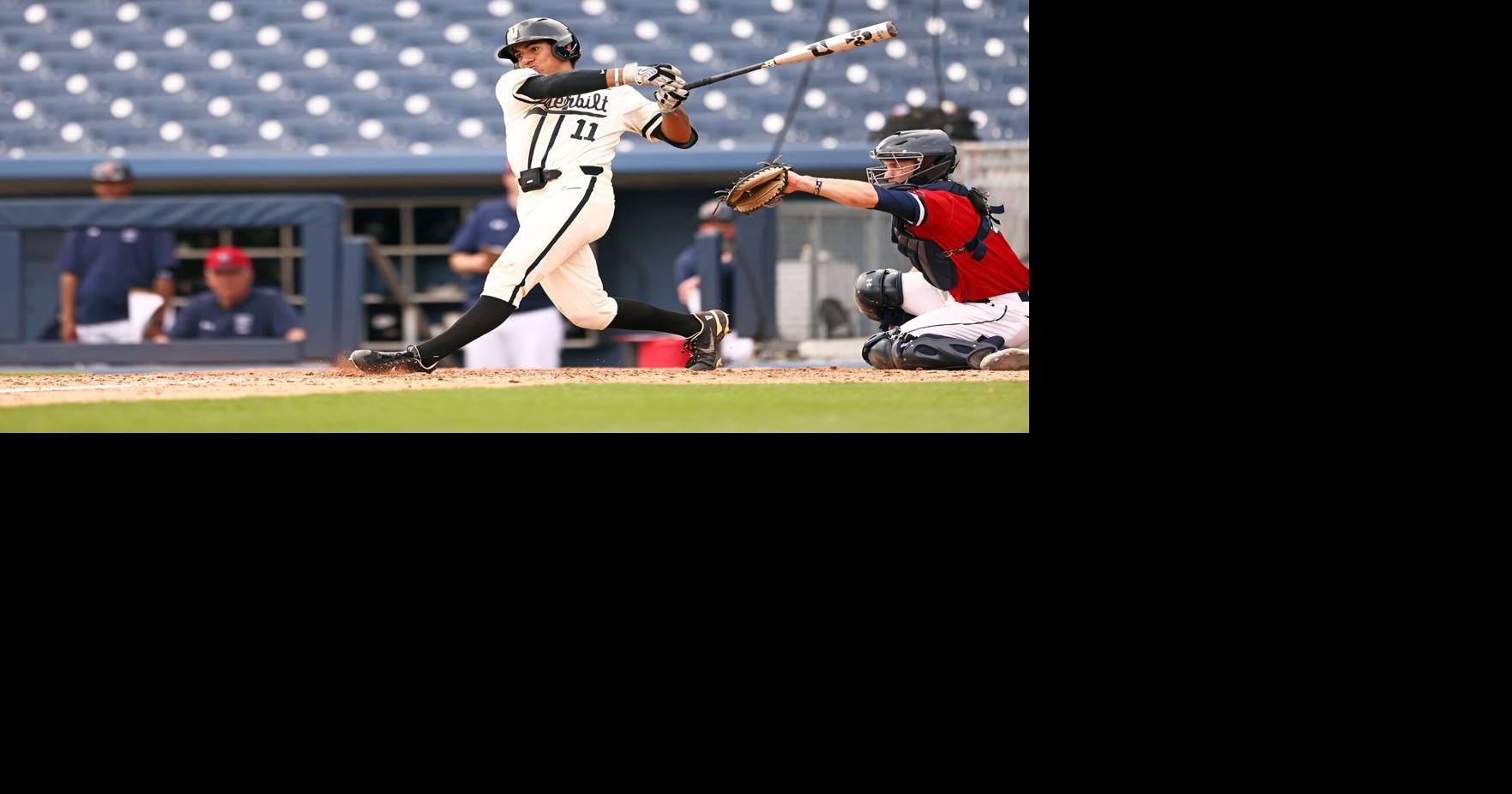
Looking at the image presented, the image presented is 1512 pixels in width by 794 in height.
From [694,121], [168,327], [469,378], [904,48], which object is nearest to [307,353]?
[168,327]

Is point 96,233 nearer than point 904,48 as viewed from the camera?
Yes

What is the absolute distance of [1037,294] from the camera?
7.55ft

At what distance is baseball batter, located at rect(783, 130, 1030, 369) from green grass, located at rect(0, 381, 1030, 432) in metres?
0.52

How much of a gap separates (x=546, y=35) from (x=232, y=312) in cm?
157

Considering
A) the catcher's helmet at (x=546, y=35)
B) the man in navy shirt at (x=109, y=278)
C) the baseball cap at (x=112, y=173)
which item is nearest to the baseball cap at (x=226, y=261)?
the man in navy shirt at (x=109, y=278)

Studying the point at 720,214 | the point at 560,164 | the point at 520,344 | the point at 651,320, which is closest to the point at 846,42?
the point at 560,164

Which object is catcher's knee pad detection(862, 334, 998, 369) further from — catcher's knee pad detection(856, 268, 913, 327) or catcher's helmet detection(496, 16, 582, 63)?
catcher's helmet detection(496, 16, 582, 63)

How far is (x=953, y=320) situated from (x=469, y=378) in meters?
1.12

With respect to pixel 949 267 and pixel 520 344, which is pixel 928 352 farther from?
pixel 520 344

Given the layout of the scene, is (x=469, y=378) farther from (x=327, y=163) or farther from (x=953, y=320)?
(x=327, y=163)

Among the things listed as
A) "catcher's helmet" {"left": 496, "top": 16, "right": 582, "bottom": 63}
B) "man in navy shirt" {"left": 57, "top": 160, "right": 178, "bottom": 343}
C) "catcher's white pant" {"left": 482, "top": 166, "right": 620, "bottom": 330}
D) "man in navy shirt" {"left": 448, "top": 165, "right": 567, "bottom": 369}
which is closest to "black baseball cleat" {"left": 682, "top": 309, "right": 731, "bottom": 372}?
"catcher's white pant" {"left": 482, "top": 166, "right": 620, "bottom": 330}

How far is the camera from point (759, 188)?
2941mm

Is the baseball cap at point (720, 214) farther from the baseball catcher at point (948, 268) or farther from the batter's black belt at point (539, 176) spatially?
the batter's black belt at point (539, 176)

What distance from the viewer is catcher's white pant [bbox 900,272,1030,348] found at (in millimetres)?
3260
